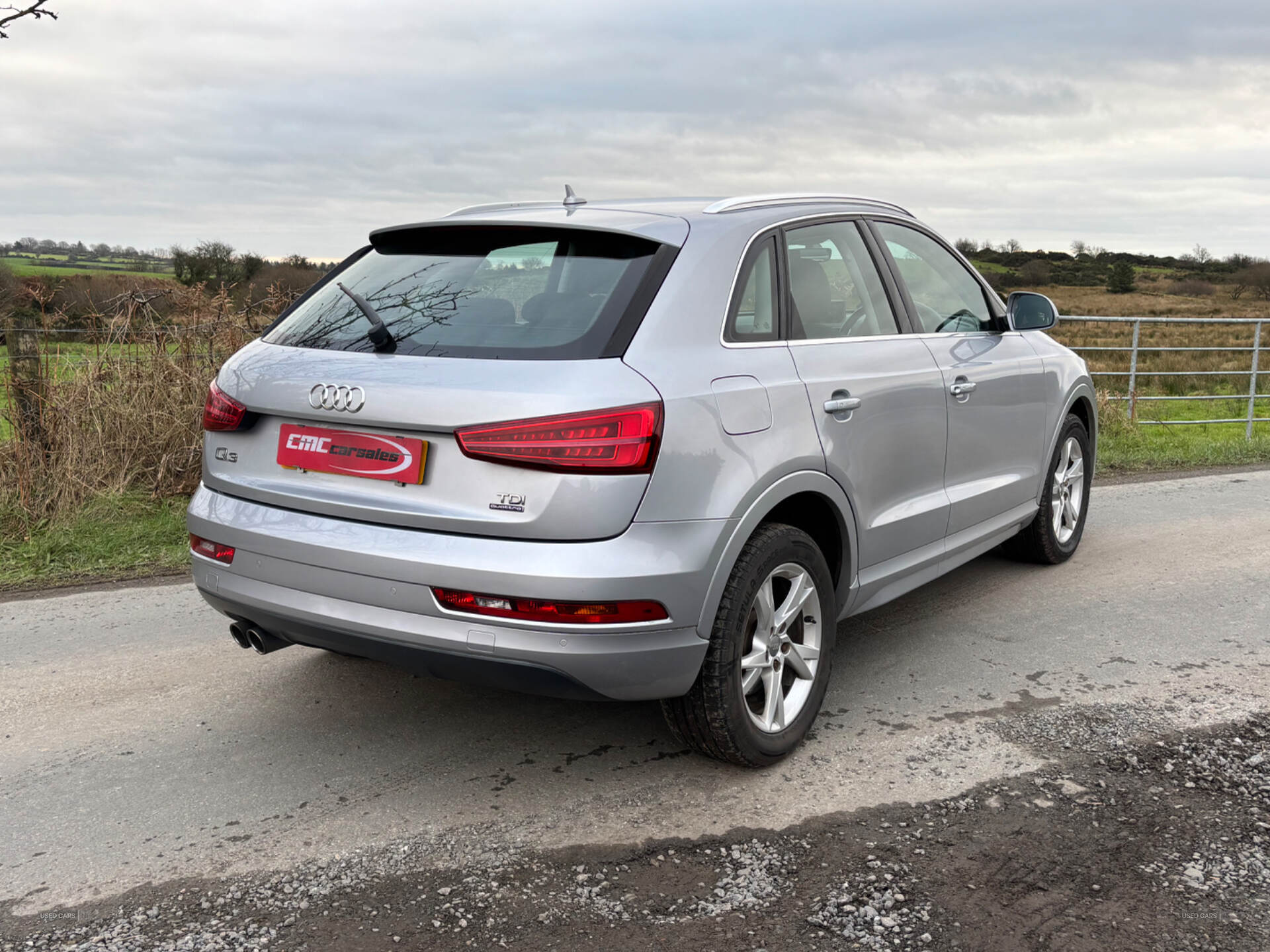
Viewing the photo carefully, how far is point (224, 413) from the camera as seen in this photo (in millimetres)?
3443

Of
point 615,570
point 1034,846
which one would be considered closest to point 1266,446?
point 1034,846

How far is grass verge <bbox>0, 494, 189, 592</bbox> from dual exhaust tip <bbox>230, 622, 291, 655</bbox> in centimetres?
304

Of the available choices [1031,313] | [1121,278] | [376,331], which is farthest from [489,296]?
[1121,278]

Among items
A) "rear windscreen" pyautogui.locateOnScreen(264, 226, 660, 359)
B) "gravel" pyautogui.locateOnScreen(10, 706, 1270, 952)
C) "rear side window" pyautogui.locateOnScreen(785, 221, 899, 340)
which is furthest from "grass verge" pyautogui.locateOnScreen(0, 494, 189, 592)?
"rear side window" pyautogui.locateOnScreen(785, 221, 899, 340)

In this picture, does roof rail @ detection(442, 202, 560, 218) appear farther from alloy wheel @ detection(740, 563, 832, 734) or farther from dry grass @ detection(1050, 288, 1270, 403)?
dry grass @ detection(1050, 288, 1270, 403)

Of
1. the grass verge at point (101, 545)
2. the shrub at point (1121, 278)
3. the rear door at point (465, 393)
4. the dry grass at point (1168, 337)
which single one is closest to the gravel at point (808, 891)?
the rear door at point (465, 393)

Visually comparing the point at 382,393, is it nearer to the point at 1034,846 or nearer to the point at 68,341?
the point at 1034,846

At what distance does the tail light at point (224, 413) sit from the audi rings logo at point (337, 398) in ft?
1.11

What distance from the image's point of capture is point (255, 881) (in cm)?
287

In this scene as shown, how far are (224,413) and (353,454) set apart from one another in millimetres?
621

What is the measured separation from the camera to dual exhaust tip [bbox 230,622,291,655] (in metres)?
3.40

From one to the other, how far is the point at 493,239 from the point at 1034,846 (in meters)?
2.38

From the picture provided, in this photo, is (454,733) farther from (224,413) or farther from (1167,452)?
(1167,452)

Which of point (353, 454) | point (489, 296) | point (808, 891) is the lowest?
point (808, 891)
